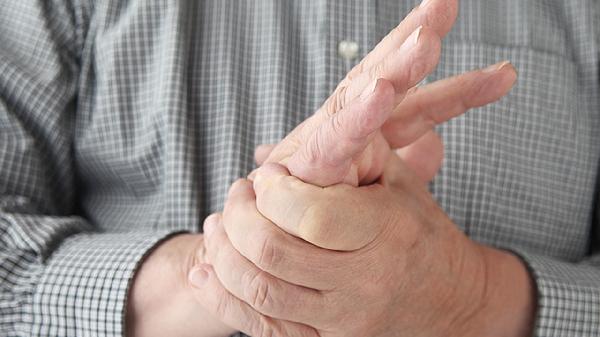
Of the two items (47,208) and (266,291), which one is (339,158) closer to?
(266,291)

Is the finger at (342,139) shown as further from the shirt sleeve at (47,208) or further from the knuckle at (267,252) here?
the shirt sleeve at (47,208)

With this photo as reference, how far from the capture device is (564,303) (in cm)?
79

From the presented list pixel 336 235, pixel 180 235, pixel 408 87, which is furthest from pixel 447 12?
pixel 180 235

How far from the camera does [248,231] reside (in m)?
0.61

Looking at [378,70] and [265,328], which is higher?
[378,70]

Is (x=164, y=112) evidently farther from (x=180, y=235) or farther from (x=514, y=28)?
(x=514, y=28)

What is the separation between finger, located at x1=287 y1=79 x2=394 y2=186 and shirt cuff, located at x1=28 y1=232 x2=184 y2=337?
0.95ft

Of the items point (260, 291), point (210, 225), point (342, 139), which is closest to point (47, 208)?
point (210, 225)

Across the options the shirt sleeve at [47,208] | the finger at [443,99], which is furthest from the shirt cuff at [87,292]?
the finger at [443,99]

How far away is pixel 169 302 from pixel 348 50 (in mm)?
464

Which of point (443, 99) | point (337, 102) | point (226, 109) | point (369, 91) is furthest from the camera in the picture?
point (226, 109)

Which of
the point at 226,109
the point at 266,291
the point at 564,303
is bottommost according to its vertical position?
the point at 564,303

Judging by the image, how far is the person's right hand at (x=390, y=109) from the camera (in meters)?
0.52

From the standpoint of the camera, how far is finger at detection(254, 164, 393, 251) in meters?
0.58
